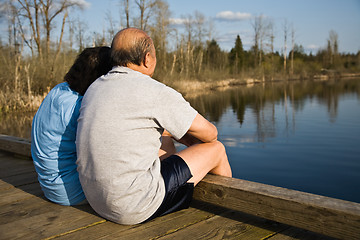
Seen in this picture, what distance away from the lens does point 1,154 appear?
4.10m

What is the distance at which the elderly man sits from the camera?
1.70 metres

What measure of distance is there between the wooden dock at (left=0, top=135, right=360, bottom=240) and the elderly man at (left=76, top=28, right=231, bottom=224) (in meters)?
0.12

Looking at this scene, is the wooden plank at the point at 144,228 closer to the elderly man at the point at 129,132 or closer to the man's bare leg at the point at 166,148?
the elderly man at the point at 129,132

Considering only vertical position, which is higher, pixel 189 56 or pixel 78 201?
pixel 189 56

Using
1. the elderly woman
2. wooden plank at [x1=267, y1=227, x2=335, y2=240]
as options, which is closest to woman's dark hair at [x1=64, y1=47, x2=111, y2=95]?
the elderly woman

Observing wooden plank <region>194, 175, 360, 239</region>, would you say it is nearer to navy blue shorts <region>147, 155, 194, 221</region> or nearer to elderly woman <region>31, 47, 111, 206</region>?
navy blue shorts <region>147, 155, 194, 221</region>

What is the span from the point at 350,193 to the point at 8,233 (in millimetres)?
4071

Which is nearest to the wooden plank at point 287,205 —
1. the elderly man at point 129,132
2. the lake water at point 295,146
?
Result: the elderly man at point 129,132

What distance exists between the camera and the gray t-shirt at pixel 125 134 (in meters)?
1.70

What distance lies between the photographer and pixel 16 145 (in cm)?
383

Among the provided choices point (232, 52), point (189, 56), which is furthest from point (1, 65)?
point (232, 52)

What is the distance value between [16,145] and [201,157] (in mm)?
2675

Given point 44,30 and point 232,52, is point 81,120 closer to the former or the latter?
point 44,30

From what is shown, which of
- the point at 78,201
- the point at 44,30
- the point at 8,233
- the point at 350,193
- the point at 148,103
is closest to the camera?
the point at 148,103
